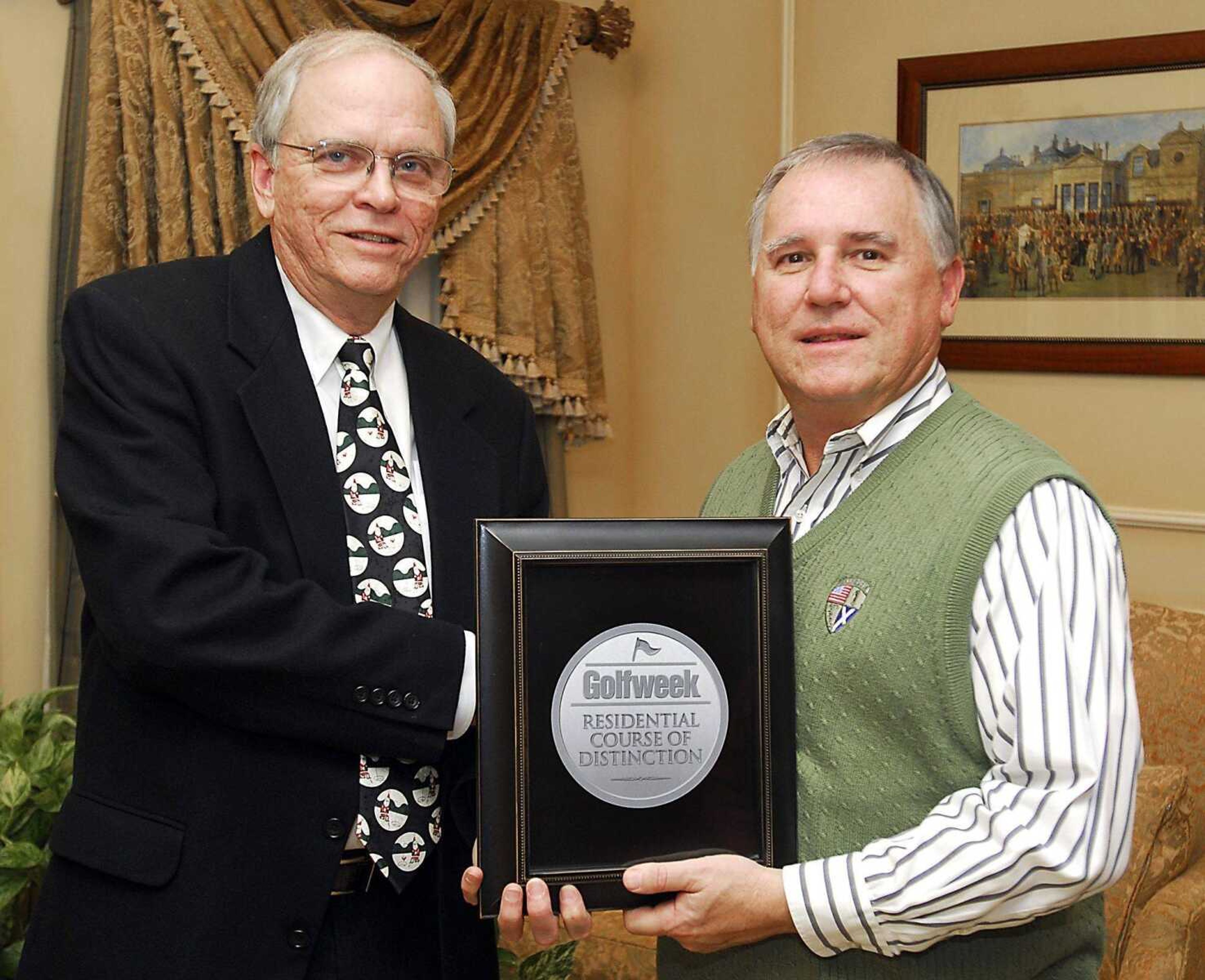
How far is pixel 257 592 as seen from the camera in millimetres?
1501

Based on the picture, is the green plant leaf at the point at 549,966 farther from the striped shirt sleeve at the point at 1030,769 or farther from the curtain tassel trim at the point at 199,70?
the curtain tassel trim at the point at 199,70

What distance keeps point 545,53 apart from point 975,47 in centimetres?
122

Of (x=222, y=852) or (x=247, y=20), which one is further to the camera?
(x=247, y=20)

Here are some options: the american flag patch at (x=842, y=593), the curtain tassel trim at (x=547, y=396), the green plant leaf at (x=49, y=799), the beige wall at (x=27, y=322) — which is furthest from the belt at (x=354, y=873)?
the curtain tassel trim at (x=547, y=396)

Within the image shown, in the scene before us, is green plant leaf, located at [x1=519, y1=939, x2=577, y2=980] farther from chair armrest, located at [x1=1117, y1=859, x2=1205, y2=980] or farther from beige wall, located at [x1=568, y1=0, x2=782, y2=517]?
beige wall, located at [x1=568, y1=0, x2=782, y2=517]

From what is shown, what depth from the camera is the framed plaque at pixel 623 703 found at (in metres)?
1.37

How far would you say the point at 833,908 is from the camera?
131 cm

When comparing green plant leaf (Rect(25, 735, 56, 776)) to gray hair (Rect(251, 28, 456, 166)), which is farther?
green plant leaf (Rect(25, 735, 56, 776))

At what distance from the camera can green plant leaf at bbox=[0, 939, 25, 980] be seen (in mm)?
2518

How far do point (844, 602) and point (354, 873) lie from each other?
71 centimetres

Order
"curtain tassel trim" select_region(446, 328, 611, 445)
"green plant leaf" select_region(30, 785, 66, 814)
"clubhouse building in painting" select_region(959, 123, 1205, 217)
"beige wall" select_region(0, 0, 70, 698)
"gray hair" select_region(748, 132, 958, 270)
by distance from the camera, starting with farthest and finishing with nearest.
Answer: "curtain tassel trim" select_region(446, 328, 611, 445)
"clubhouse building in painting" select_region(959, 123, 1205, 217)
"beige wall" select_region(0, 0, 70, 698)
"green plant leaf" select_region(30, 785, 66, 814)
"gray hair" select_region(748, 132, 958, 270)

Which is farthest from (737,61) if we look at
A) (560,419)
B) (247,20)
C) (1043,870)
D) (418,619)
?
(1043,870)

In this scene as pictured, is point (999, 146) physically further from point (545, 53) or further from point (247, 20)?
point (247, 20)

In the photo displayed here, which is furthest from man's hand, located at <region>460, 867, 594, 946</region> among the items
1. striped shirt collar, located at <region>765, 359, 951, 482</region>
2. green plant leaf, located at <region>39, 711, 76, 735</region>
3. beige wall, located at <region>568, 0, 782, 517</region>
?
beige wall, located at <region>568, 0, 782, 517</region>
